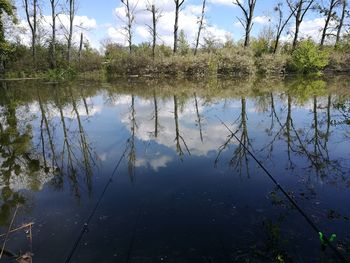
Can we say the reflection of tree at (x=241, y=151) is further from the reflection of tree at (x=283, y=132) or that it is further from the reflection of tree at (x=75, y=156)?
the reflection of tree at (x=75, y=156)

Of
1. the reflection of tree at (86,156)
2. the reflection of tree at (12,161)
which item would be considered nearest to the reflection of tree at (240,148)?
the reflection of tree at (86,156)

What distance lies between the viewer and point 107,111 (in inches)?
551

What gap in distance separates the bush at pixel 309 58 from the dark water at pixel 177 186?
22.7m

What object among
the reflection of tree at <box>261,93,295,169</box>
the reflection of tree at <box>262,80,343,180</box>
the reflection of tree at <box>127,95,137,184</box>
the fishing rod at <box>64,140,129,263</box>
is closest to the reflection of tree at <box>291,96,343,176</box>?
the reflection of tree at <box>262,80,343,180</box>

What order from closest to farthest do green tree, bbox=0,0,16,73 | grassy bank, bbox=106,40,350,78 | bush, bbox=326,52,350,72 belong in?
1. green tree, bbox=0,0,16,73
2. grassy bank, bbox=106,40,350,78
3. bush, bbox=326,52,350,72

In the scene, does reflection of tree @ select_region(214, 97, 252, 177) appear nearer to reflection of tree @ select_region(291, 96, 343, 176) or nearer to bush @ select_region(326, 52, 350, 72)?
reflection of tree @ select_region(291, 96, 343, 176)

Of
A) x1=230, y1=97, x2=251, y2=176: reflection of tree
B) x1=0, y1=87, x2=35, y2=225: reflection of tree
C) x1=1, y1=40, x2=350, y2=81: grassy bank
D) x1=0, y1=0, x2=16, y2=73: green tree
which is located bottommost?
x1=0, y1=87, x2=35, y2=225: reflection of tree

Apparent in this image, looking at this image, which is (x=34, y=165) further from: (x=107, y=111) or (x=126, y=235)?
(x=107, y=111)

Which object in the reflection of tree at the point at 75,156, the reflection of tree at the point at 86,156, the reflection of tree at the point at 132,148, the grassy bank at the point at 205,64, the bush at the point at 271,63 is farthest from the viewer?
the bush at the point at 271,63

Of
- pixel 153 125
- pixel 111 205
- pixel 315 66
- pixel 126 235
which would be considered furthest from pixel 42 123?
pixel 315 66

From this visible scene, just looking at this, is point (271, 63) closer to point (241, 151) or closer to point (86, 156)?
point (241, 151)

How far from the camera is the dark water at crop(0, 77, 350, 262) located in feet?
13.0

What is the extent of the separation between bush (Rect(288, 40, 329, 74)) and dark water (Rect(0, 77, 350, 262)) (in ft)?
74.4

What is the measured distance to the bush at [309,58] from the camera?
32312 millimetres
